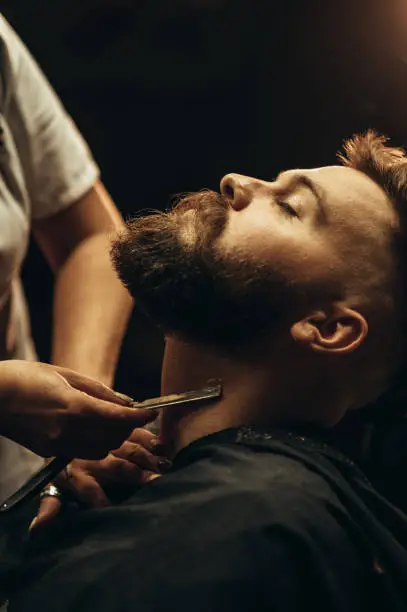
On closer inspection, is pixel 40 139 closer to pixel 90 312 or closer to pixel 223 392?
pixel 90 312

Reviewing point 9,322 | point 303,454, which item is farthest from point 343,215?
point 9,322

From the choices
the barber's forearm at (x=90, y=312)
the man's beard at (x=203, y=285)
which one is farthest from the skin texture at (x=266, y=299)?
the barber's forearm at (x=90, y=312)

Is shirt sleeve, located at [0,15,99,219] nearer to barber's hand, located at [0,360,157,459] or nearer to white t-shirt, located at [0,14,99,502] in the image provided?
white t-shirt, located at [0,14,99,502]

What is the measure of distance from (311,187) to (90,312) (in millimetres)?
394

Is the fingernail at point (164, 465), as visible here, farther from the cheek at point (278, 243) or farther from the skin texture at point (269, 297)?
the cheek at point (278, 243)

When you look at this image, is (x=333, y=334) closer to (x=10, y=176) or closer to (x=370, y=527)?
(x=370, y=527)

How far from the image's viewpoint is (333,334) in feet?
2.81

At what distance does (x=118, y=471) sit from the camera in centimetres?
90

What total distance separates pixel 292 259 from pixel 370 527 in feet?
0.91

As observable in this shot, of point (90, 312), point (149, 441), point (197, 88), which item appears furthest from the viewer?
point (197, 88)

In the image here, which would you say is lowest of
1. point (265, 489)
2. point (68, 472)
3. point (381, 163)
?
point (68, 472)

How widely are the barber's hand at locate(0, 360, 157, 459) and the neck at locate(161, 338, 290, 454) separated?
85mm

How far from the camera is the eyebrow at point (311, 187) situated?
0.89 metres

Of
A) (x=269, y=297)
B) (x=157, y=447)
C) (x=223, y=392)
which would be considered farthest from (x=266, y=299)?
(x=157, y=447)
